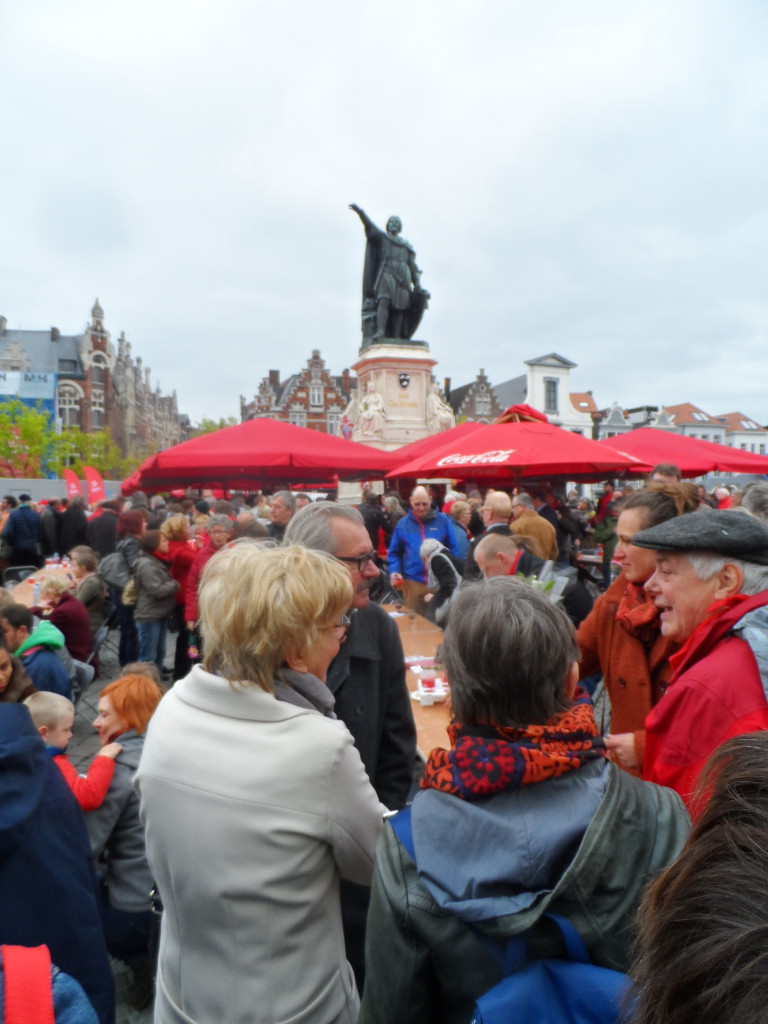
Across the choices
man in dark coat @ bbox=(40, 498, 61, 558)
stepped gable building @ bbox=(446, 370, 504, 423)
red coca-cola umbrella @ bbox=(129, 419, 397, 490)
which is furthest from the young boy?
stepped gable building @ bbox=(446, 370, 504, 423)

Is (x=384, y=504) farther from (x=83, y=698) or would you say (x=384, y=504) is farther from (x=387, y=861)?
(x=387, y=861)

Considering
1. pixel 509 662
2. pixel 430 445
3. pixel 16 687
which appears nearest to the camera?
pixel 509 662

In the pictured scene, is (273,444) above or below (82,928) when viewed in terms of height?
above

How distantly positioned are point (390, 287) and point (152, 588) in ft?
Result: 44.2

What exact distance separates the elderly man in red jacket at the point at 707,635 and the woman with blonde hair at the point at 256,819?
2.70 ft

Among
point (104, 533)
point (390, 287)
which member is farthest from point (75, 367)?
point (104, 533)

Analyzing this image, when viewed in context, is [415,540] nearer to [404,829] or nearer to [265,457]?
[265,457]

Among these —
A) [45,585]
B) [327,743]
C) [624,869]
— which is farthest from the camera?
[45,585]

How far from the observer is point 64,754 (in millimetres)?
2824

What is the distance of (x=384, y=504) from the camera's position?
10.7m

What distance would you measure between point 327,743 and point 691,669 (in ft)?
3.26

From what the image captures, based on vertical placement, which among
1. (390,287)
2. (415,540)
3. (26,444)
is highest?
(390,287)

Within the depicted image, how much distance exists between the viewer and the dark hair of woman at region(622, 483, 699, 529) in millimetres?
2613

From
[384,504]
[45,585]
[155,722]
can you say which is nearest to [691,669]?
[155,722]
